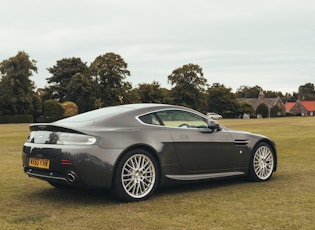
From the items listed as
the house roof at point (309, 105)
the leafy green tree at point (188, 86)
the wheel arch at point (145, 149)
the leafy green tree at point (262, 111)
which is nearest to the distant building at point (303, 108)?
the house roof at point (309, 105)

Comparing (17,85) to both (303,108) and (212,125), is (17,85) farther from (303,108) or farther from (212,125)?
(303,108)

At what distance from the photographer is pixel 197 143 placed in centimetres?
655

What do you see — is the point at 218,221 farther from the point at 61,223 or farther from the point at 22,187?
the point at 22,187

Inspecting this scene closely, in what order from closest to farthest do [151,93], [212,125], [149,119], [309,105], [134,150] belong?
[134,150] → [149,119] → [212,125] → [151,93] → [309,105]

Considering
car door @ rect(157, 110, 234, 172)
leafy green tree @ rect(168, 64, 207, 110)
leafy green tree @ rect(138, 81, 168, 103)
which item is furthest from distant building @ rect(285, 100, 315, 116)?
car door @ rect(157, 110, 234, 172)

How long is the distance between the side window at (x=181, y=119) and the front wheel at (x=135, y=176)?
0.75 m

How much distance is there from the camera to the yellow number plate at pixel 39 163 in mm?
5684

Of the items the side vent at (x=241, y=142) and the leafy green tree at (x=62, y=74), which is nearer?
the side vent at (x=241, y=142)

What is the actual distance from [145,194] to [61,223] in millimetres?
1562

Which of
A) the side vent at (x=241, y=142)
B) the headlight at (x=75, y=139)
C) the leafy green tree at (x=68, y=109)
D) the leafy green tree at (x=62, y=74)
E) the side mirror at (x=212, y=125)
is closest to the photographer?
the headlight at (x=75, y=139)

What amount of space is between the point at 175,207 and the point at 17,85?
69.5 meters

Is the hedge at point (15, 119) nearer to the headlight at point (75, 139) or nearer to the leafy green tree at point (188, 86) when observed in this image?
the leafy green tree at point (188, 86)

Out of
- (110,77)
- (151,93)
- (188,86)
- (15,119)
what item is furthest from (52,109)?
(188,86)

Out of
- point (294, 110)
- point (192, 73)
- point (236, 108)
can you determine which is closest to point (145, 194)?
point (192, 73)
